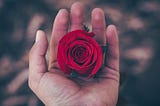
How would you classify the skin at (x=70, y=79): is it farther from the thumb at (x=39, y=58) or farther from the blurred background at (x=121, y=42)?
the blurred background at (x=121, y=42)

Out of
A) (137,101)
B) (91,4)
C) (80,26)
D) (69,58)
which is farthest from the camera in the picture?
(91,4)

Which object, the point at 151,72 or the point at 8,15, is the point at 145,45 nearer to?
the point at 151,72

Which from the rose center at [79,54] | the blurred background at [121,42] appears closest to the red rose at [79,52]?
the rose center at [79,54]

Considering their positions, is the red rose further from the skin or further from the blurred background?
the blurred background

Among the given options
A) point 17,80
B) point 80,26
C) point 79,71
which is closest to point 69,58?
point 79,71

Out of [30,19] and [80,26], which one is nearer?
[80,26]

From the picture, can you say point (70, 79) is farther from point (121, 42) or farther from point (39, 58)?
point (121, 42)

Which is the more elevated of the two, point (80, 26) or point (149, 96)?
point (80, 26)
